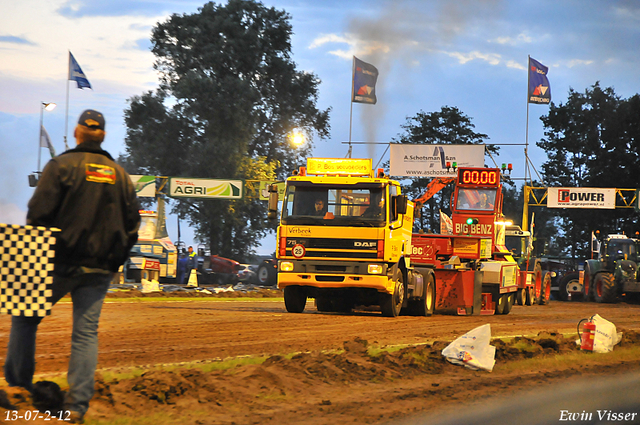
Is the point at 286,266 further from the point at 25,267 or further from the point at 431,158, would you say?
the point at 431,158

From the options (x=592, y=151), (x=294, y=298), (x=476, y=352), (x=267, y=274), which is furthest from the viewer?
(x=592, y=151)

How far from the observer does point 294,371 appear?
24.5 feet

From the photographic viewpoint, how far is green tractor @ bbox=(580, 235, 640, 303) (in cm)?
2867

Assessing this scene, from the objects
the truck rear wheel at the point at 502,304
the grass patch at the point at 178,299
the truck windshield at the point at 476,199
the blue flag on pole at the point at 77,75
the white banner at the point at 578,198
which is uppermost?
the blue flag on pole at the point at 77,75

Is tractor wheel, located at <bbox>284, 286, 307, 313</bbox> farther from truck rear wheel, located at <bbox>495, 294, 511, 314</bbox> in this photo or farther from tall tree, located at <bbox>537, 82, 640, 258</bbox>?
tall tree, located at <bbox>537, 82, 640, 258</bbox>

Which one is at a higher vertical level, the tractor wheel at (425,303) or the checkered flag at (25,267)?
the checkered flag at (25,267)

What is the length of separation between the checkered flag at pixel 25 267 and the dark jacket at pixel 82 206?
4.4 inches

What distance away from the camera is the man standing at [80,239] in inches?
194

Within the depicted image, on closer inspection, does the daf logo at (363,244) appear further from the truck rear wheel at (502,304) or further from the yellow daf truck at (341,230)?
the truck rear wheel at (502,304)

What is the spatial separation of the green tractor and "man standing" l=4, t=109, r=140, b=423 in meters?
26.7

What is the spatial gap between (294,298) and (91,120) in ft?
39.9

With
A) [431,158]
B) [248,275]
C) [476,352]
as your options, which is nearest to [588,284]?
[431,158]

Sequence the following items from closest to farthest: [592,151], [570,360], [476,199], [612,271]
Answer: [570,360] < [476,199] < [612,271] < [592,151]

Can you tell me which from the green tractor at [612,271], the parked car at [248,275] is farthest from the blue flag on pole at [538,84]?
the parked car at [248,275]
